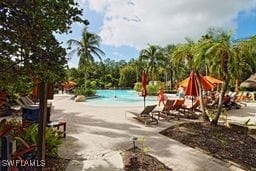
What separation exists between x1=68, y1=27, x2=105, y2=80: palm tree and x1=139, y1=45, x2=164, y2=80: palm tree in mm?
9567

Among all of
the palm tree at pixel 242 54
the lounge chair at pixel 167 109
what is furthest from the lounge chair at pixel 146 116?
the palm tree at pixel 242 54

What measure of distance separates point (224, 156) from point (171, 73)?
130 feet

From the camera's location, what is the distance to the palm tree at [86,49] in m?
34.5

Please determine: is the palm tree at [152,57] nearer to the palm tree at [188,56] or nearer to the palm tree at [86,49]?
the palm tree at [86,49]

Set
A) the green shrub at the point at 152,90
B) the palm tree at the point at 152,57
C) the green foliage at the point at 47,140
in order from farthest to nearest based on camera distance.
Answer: the palm tree at the point at 152,57 → the green shrub at the point at 152,90 → the green foliage at the point at 47,140

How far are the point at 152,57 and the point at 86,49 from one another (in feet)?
38.3

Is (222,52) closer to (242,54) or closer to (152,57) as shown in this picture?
(242,54)

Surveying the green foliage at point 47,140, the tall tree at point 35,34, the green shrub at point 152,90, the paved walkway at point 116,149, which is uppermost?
the tall tree at point 35,34

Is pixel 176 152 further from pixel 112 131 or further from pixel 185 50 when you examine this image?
pixel 185 50

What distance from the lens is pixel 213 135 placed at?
34.6 ft

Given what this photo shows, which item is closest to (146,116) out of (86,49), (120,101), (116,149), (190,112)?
(190,112)

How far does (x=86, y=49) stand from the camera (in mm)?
34625

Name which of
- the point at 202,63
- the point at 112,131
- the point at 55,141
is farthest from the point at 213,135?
the point at 55,141

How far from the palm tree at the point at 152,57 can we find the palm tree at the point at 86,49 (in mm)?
9567
